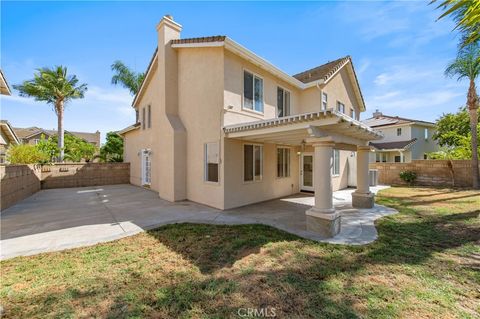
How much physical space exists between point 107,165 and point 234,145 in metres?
13.3

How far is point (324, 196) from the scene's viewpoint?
585 centimetres

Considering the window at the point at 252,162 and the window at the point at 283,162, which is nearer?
the window at the point at 252,162

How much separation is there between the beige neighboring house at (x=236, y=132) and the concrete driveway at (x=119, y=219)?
0.66 m

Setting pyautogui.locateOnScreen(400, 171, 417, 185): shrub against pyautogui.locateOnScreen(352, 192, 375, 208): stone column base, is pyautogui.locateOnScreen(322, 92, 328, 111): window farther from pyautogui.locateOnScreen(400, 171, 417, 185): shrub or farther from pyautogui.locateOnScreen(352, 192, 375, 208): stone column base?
pyautogui.locateOnScreen(400, 171, 417, 185): shrub

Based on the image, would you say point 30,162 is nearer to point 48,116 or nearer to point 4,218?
point 4,218

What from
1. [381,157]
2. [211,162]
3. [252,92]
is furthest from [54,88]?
[381,157]

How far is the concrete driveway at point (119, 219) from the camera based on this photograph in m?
5.45

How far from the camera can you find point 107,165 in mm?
16875

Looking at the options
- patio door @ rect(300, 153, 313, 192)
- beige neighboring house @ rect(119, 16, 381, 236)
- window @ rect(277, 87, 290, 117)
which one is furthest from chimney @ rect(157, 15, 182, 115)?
patio door @ rect(300, 153, 313, 192)

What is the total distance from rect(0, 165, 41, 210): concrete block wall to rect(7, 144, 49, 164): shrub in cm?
59

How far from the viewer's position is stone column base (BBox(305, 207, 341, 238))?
18.7 ft

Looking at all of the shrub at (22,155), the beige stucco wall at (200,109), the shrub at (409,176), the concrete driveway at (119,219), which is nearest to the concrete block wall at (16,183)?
the concrete driveway at (119,219)

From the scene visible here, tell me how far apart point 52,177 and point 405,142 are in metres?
34.2

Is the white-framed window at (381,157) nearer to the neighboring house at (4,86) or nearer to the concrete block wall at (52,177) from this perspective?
the concrete block wall at (52,177)
